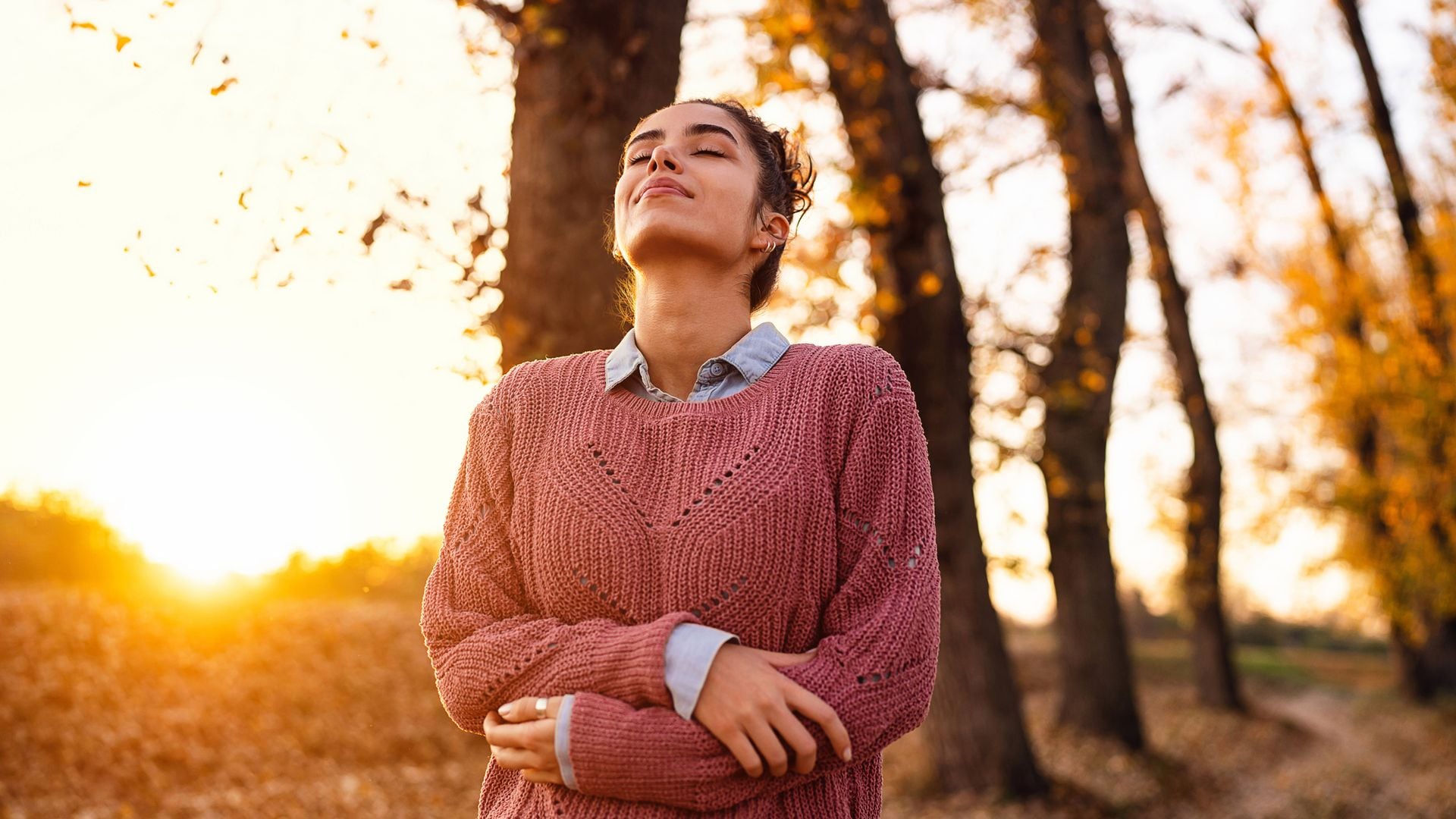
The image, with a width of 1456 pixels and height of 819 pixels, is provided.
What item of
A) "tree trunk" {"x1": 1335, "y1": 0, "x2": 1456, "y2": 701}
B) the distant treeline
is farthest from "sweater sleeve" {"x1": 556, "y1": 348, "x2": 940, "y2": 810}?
"tree trunk" {"x1": 1335, "y1": 0, "x2": 1456, "y2": 701}

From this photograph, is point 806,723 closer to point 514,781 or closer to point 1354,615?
point 514,781

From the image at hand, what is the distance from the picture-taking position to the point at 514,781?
6.48ft

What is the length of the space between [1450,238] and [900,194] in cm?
680

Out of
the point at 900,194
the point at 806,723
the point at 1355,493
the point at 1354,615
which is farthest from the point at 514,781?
the point at 1354,615

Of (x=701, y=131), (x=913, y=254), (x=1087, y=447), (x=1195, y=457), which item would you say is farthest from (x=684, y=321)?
(x=1195, y=457)

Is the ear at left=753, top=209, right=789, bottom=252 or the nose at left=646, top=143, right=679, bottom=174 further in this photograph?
the ear at left=753, top=209, right=789, bottom=252

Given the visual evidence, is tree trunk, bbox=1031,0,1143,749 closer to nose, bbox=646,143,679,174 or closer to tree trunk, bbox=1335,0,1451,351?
tree trunk, bbox=1335,0,1451,351

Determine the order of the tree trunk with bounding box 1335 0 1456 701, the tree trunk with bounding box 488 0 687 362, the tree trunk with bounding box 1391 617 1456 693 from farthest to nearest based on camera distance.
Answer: the tree trunk with bounding box 1391 617 1456 693 < the tree trunk with bounding box 1335 0 1456 701 < the tree trunk with bounding box 488 0 687 362

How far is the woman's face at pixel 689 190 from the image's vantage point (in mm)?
1986

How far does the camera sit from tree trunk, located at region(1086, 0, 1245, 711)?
1205cm

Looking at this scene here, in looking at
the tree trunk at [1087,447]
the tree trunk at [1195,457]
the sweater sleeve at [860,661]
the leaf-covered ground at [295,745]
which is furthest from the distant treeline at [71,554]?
the tree trunk at [1195,457]

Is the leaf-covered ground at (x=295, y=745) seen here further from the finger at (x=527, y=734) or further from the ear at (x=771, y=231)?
the ear at (x=771, y=231)

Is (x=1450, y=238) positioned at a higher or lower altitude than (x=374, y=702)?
higher

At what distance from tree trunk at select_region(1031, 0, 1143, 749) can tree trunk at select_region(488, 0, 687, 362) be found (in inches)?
273
